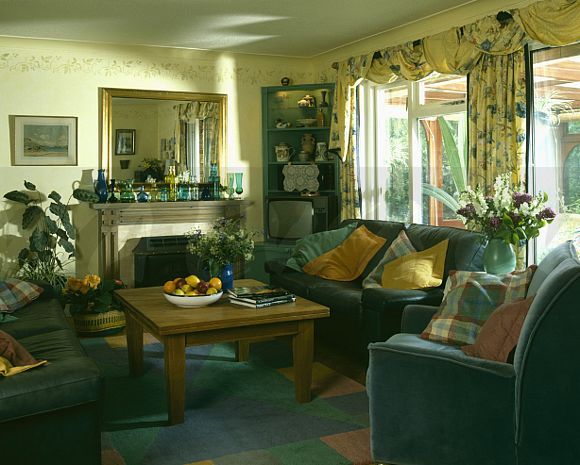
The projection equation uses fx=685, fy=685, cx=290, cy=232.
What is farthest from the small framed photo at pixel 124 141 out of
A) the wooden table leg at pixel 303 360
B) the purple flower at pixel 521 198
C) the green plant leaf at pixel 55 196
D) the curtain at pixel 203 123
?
the purple flower at pixel 521 198

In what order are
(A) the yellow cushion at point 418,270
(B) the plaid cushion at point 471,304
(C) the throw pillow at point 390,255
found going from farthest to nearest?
(C) the throw pillow at point 390,255
(A) the yellow cushion at point 418,270
(B) the plaid cushion at point 471,304

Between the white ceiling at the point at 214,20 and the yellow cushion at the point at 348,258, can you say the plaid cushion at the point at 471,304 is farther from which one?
the white ceiling at the point at 214,20

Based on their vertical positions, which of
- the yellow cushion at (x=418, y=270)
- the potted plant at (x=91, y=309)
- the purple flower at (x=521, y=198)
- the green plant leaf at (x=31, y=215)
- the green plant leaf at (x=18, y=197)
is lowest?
the potted plant at (x=91, y=309)

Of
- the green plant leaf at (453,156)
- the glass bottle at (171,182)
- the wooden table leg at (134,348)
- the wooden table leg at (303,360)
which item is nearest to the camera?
the wooden table leg at (303,360)

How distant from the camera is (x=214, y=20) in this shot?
5.54m

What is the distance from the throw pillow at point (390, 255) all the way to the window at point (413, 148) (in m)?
0.88

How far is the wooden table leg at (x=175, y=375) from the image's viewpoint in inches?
137

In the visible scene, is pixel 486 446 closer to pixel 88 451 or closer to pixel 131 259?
pixel 88 451

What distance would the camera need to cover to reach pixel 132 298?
169 inches

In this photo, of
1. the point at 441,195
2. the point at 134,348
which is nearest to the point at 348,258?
the point at 441,195

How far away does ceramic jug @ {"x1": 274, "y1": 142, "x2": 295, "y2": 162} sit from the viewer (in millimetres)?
7008

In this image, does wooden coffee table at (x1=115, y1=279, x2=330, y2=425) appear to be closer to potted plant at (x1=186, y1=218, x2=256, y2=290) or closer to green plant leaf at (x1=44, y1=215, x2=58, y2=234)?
potted plant at (x1=186, y1=218, x2=256, y2=290)

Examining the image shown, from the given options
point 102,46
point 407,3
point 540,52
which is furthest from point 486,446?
point 102,46

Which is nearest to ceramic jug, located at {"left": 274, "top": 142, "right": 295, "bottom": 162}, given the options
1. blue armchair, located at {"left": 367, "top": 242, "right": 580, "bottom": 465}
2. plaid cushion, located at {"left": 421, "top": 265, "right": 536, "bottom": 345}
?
plaid cushion, located at {"left": 421, "top": 265, "right": 536, "bottom": 345}
